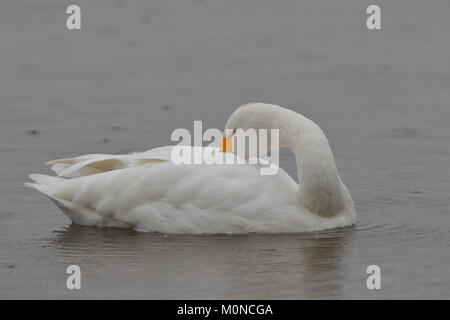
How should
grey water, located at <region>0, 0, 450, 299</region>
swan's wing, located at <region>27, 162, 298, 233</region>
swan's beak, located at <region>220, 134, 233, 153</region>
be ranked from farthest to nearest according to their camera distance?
swan's beak, located at <region>220, 134, 233, 153</region> → swan's wing, located at <region>27, 162, 298, 233</region> → grey water, located at <region>0, 0, 450, 299</region>

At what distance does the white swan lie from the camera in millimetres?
9648

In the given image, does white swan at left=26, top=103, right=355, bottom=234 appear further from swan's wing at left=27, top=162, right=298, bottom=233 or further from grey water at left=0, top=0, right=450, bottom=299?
grey water at left=0, top=0, right=450, bottom=299

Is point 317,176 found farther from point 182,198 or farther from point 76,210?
point 76,210

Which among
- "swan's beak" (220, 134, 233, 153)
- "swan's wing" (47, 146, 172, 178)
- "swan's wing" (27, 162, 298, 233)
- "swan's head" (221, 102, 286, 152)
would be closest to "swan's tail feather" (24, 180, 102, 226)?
"swan's wing" (27, 162, 298, 233)

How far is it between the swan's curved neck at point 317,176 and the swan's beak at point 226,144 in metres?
0.55

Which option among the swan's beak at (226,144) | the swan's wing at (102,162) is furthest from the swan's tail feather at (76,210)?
the swan's beak at (226,144)

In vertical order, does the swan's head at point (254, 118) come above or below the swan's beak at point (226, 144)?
above

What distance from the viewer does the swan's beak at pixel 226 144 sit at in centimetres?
1011

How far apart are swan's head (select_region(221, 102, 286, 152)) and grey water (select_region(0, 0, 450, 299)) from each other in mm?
986

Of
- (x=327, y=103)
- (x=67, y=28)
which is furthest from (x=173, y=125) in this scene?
(x=67, y=28)

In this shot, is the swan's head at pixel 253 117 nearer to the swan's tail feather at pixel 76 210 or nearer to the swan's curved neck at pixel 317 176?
the swan's curved neck at pixel 317 176

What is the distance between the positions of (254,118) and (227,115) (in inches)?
147

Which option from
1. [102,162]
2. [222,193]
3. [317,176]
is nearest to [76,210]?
[102,162]

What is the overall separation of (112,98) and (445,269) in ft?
22.5
